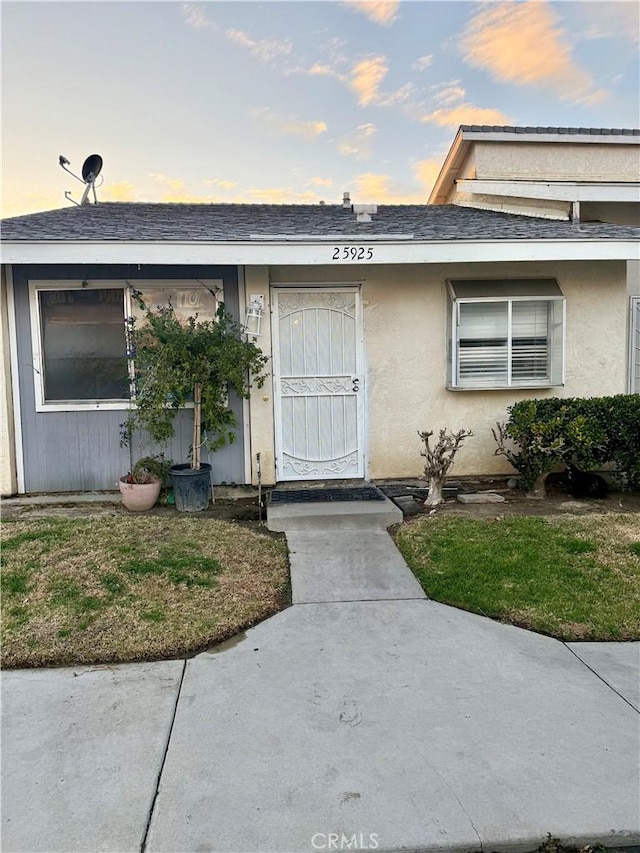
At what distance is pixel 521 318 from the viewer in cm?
709

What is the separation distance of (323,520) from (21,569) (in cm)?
269

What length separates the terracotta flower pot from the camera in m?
6.18

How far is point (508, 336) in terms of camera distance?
23.2 ft

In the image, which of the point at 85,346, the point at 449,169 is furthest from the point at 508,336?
the point at 85,346

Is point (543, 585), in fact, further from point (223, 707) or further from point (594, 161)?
point (594, 161)

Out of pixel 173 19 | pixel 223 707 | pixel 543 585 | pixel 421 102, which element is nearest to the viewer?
pixel 223 707

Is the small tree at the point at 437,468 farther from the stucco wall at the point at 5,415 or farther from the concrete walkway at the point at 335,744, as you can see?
the stucco wall at the point at 5,415

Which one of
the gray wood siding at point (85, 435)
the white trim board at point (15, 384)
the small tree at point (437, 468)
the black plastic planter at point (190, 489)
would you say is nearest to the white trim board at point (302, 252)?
the gray wood siding at point (85, 435)

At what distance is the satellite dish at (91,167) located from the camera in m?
9.05

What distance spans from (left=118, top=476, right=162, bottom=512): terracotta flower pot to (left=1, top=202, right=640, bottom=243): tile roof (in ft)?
8.62

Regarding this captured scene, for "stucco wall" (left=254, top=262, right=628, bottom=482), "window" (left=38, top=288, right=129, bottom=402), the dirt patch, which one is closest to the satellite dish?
"window" (left=38, top=288, right=129, bottom=402)

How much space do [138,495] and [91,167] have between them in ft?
19.6

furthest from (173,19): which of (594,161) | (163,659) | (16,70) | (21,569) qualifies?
(163,659)

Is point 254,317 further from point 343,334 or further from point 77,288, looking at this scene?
point 77,288
